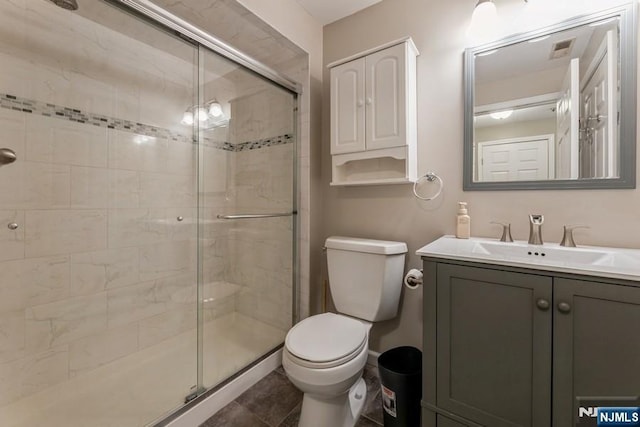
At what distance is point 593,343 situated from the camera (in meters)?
0.82

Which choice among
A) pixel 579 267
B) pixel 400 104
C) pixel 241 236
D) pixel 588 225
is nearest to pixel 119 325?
pixel 241 236

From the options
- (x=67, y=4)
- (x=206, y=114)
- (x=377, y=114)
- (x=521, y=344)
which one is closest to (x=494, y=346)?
(x=521, y=344)

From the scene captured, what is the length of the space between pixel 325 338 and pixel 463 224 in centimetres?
89

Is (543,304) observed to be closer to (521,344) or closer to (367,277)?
(521,344)

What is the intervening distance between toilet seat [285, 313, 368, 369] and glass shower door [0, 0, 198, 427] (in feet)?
2.26

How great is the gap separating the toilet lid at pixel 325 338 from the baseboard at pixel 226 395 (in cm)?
52

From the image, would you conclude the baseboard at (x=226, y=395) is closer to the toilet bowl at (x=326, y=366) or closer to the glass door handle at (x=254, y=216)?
the toilet bowl at (x=326, y=366)

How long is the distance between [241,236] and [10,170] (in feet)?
4.10

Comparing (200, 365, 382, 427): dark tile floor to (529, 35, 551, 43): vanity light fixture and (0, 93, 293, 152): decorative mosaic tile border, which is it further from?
(529, 35, 551, 43): vanity light fixture

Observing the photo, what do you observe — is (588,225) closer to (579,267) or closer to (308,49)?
(579,267)

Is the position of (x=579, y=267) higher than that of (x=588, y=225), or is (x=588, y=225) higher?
(x=588, y=225)

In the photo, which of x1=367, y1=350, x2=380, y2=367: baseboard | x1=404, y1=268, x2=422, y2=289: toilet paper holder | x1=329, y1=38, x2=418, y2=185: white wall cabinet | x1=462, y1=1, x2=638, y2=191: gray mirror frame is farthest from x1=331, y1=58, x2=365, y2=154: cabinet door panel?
x1=367, y1=350, x2=380, y2=367: baseboard

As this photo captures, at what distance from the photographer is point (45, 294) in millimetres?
1437

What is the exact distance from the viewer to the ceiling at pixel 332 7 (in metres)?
1.76
